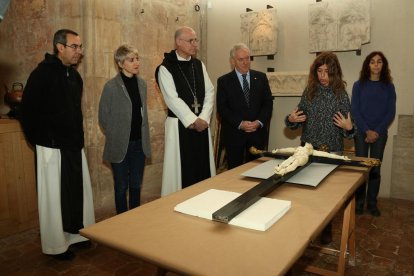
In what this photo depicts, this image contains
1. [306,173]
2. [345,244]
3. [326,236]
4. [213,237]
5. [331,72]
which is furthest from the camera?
[326,236]

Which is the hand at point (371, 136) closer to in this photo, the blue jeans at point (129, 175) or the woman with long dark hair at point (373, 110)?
the woman with long dark hair at point (373, 110)

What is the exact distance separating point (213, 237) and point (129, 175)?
2467 mm

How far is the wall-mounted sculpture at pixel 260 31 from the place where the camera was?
4.98m

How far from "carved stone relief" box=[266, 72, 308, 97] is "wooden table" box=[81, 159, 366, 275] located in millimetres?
3372

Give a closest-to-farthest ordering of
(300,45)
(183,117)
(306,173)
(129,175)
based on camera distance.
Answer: (306,173)
(183,117)
(129,175)
(300,45)

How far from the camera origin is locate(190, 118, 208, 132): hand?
11.4 feet

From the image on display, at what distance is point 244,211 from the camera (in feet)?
4.71

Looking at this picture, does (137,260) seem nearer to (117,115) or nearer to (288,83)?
(117,115)

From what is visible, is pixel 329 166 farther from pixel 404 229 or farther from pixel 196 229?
pixel 404 229

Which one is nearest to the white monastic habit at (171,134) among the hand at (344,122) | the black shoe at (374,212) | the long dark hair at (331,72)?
the long dark hair at (331,72)

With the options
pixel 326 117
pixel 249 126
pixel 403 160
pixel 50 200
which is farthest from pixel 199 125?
pixel 403 160

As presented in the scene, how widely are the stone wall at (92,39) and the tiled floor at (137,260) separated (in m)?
1.10

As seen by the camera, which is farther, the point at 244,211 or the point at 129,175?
the point at 129,175

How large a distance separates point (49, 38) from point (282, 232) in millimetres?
3741
